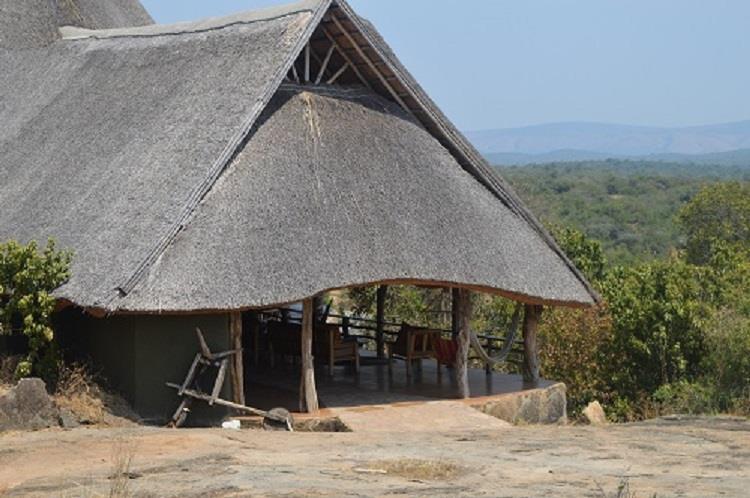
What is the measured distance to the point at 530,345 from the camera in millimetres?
17938

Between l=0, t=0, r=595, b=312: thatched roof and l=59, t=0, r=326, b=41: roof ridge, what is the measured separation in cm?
5

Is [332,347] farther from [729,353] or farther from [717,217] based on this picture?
[717,217]

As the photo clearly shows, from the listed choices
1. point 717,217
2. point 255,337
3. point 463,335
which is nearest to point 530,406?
point 463,335

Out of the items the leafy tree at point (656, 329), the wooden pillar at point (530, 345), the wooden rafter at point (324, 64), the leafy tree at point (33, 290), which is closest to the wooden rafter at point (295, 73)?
the wooden rafter at point (324, 64)

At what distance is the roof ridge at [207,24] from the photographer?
54.4 feet

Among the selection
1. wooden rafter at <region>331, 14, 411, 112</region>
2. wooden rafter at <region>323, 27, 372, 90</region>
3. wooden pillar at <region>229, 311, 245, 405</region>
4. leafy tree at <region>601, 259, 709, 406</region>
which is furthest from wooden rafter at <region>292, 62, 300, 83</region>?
leafy tree at <region>601, 259, 709, 406</region>

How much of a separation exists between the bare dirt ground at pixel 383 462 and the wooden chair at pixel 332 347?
13.2 ft

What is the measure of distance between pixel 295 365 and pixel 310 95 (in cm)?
472

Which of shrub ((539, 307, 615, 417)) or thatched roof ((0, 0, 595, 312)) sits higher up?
thatched roof ((0, 0, 595, 312))

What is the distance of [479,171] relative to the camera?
1728 centimetres

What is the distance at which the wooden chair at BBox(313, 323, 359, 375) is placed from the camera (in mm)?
17266

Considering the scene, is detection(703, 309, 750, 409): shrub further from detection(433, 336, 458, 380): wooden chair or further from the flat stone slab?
detection(433, 336, 458, 380): wooden chair

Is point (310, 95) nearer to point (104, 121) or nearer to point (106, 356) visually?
point (104, 121)

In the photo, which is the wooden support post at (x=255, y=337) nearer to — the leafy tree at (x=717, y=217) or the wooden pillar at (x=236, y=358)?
the wooden pillar at (x=236, y=358)
